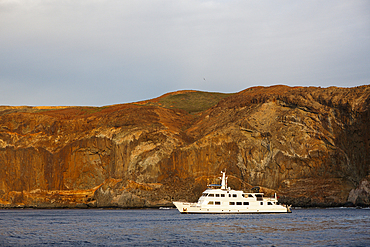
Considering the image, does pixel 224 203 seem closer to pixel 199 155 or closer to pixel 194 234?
pixel 194 234

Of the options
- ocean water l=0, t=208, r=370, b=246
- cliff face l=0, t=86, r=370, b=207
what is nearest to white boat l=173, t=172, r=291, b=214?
ocean water l=0, t=208, r=370, b=246

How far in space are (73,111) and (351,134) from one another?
100 meters

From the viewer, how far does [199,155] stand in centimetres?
11056

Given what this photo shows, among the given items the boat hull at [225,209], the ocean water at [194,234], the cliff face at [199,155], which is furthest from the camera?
the cliff face at [199,155]

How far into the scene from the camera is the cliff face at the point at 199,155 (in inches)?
3967

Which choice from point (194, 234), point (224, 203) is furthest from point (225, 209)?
point (194, 234)

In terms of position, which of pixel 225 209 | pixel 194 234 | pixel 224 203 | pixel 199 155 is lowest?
pixel 194 234

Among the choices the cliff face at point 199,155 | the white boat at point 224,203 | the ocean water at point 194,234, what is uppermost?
the cliff face at point 199,155

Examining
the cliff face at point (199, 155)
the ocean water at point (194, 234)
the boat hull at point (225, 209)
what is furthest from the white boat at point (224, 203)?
the cliff face at point (199, 155)

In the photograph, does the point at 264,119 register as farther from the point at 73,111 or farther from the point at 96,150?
the point at 73,111

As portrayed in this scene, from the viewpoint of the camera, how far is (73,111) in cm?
16238

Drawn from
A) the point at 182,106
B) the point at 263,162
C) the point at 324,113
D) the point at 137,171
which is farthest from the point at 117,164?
the point at 182,106

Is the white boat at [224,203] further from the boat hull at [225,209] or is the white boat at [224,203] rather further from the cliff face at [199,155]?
the cliff face at [199,155]

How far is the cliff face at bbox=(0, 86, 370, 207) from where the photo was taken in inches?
3967
